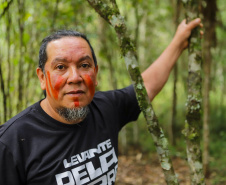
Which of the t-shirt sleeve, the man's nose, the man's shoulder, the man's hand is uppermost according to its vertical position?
the man's hand

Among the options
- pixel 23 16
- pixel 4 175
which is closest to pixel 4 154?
pixel 4 175

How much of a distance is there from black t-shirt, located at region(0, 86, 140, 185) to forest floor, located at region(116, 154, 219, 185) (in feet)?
12.3

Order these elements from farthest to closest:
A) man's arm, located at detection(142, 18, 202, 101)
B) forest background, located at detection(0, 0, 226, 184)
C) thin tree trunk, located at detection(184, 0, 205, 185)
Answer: forest background, located at detection(0, 0, 226, 184)
man's arm, located at detection(142, 18, 202, 101)
thin tree trunk, located at detection(184, 0, 205, 185)

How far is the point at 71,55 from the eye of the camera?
167 cm

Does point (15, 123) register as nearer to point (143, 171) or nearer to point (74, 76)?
point (74, 76)

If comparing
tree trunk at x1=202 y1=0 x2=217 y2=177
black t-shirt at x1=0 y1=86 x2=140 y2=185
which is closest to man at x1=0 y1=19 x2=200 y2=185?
black t-shirt at x1=0 y1=86 x2=140 y2=185

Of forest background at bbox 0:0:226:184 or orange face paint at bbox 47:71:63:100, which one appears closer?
orange face paint at bbox 47:71:63:100

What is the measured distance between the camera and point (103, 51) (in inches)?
248

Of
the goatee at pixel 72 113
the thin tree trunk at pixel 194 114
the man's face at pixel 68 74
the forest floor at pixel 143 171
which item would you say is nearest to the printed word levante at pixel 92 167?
the goatee at pixel 72 113

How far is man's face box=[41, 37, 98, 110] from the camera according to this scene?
1.66m

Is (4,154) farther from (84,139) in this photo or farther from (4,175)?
(84,139)

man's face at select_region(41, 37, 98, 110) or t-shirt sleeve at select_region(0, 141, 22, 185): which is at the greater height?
man's face at select_region(41, 37, 98, 110)

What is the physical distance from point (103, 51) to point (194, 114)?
15.4 ft

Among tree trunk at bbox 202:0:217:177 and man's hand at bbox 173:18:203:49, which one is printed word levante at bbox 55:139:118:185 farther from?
tree trunk at bbox 202:0:217:177
